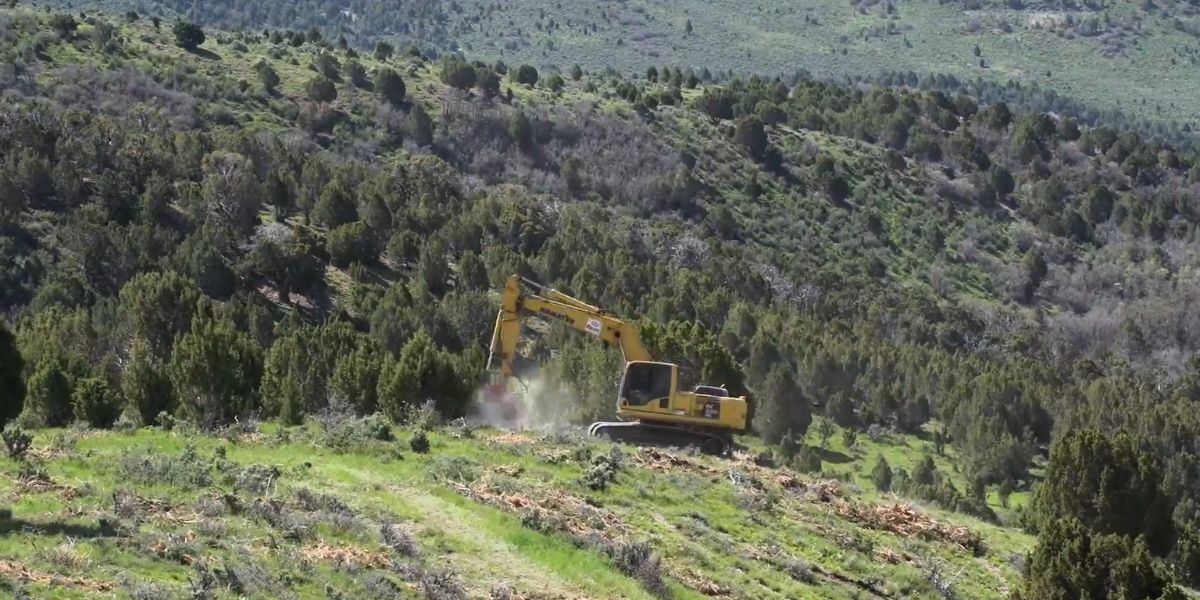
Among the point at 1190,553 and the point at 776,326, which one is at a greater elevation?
the point at 1190,553

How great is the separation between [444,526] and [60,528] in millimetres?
5700

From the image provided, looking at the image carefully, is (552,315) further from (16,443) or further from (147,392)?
(16,443)

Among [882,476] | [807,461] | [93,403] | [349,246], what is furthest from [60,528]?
[349,246]

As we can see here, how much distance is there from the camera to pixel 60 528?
16688 mm

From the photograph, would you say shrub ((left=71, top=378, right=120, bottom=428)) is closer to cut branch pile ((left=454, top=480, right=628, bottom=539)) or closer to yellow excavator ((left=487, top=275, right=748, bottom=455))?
yellow excavator ((left=487, top=275, right=748, bottom=455))

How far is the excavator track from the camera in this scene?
115ft

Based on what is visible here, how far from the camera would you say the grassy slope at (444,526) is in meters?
16.5

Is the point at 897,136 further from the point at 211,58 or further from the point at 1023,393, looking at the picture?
the point at 1023,393

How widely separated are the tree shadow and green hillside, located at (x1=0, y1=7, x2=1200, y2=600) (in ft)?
0.20

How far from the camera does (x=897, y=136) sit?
126625mm

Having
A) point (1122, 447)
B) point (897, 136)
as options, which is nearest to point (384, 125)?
point (897, 136)

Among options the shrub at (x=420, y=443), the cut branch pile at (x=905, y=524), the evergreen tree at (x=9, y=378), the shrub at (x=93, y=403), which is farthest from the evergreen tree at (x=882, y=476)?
the evergreen tree at (x=9, y=378)

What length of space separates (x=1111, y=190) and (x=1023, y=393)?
219 ft

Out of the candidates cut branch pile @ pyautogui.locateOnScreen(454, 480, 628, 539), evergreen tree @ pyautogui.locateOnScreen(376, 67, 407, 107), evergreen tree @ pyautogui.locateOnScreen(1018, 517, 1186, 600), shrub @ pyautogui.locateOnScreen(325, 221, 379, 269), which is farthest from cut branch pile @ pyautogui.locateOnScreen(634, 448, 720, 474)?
evergreen tree @ pyautogui.locateOnScreen(376, 67, 407, 107)
